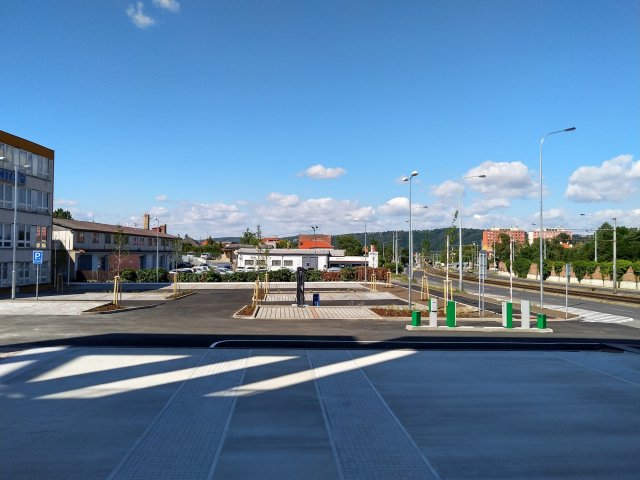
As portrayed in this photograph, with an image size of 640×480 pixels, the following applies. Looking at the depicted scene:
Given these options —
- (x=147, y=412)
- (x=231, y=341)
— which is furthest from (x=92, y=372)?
(x=231, y=341)

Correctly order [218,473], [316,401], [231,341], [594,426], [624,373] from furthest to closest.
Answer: [231,341]
[624,373]
[316,401]
[594,426]
[218,473]

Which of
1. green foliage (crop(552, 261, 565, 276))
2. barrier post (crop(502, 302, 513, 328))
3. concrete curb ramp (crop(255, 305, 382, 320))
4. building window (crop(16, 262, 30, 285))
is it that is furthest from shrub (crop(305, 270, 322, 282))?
green foliage (crop(552, 261, 565, 276))

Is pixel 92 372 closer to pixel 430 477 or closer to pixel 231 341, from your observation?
pixel 231 341

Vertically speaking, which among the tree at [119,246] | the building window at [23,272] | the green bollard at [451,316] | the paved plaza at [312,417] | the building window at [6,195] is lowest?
the paved plaza at [312,417]

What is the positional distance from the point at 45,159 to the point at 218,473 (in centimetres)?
4501

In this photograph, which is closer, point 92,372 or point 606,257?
point 92,372

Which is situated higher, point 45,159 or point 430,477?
point 45,159

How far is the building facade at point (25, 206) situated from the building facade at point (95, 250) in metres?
4.55

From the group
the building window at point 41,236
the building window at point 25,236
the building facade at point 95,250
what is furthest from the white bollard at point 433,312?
the building window at point 41,236

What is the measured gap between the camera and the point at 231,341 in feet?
61.7

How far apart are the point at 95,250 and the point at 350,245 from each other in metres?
87.4

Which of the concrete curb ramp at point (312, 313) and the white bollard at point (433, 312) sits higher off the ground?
the white bollard at point (433, 312)

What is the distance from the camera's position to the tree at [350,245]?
13425cm

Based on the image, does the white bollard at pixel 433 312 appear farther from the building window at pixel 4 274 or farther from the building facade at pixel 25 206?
the building window at pixel 4 274
